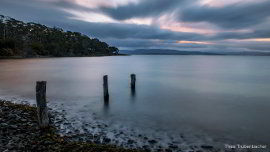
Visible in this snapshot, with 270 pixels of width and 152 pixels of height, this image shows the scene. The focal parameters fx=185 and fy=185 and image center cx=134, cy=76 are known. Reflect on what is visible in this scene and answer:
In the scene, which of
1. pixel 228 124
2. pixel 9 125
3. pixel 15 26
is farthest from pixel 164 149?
pixel 15 26

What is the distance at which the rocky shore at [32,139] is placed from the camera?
665 centimetres

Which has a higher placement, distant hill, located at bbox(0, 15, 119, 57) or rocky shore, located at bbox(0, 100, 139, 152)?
distant hill, located at bbox(0, 15, 119, 57)

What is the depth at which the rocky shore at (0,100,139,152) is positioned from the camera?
6.65m

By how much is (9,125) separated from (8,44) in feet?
301

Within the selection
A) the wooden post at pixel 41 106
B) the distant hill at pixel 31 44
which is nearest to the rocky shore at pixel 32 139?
the wooden post at pixel 41 106

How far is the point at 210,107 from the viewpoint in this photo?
15.3 m

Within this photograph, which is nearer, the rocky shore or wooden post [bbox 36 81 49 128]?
the rocky shore

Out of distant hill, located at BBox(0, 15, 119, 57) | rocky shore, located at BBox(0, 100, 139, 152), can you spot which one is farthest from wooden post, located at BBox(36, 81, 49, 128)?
distant hill, located at BBox(0, 15, 119, 57)

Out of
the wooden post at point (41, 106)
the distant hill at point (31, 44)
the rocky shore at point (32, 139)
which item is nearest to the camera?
the rocky shore at point (32, 139)

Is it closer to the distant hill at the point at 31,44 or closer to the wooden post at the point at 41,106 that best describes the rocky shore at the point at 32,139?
the wooden post at the point at 41,106

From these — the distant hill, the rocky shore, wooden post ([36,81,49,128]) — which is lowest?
the rocky shore

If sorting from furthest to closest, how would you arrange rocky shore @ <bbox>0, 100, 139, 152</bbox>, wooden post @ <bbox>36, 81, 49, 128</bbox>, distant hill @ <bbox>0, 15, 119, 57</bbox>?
distant hill @ <bbox>0, 15, 119, 57</bbox> < wooden post @ <bbox>36, 81, 49, 128</bbox> < rocky shore @ <bbox>0, 100, 139, 152</bbox>

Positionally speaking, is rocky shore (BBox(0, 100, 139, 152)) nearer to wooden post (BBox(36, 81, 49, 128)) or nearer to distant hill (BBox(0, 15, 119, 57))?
wooden post (BBox(36, 81, 49, 128))

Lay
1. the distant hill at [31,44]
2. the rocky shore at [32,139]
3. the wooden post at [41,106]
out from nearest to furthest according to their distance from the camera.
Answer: the rocky shore at [32,139] → the wooden post at [41,106] → the distant hill at [31,44]
